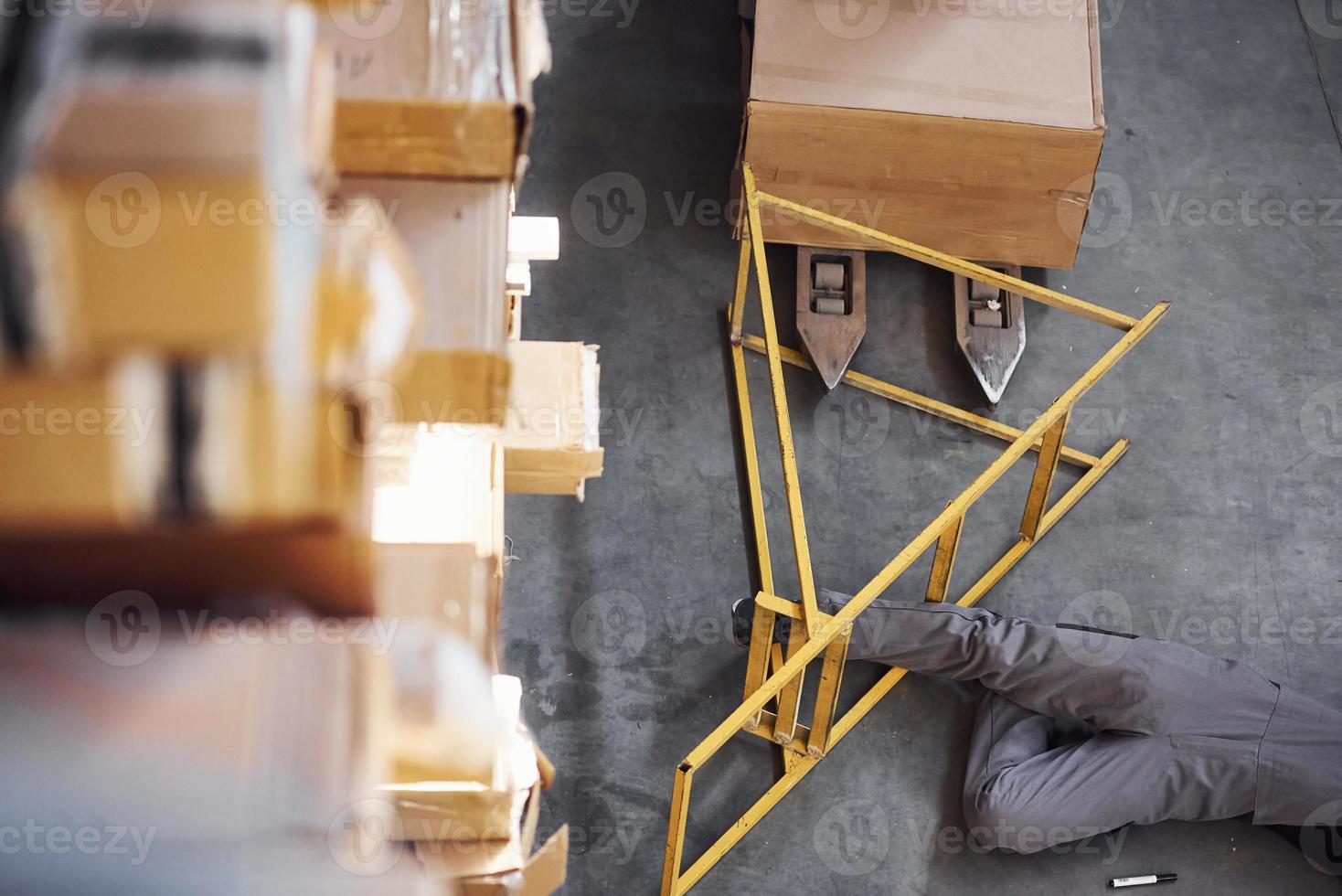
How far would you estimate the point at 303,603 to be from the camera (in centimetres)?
108

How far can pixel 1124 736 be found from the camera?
376 cm

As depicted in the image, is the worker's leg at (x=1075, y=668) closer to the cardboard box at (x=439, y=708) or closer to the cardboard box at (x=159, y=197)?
the cardboard box at (x=439, y=708)

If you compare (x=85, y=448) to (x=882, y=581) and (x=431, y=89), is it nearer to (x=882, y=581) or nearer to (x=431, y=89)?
(x=431, y=89)

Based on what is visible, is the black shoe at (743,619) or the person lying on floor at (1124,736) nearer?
the person lying on floor at (1124,736)

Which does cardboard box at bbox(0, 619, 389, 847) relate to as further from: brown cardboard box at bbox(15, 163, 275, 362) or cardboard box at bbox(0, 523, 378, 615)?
brown cardboard box at bbox(15, 163, 275, 362)

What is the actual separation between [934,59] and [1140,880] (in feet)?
9.90

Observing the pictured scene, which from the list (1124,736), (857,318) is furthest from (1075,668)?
(857,318)

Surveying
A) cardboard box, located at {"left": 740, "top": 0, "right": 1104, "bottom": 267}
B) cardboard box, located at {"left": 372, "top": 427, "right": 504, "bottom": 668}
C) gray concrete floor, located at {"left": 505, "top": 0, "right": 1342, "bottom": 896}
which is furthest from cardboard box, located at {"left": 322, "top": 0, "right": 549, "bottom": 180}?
cardboard box, located at {"left": 740, "top": 0, "right": 1104, "bottom": 267}

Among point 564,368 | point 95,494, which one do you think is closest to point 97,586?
point 95,494

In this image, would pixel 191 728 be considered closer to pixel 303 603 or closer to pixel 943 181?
pixel 303 603

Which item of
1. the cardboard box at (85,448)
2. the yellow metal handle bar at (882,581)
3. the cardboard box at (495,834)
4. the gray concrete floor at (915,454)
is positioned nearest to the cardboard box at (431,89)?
the cardboard box at (85,448)

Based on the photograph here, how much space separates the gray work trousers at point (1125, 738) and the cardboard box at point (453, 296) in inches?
112

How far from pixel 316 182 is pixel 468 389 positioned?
0.90 ft

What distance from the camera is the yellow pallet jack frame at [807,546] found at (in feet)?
11.0
